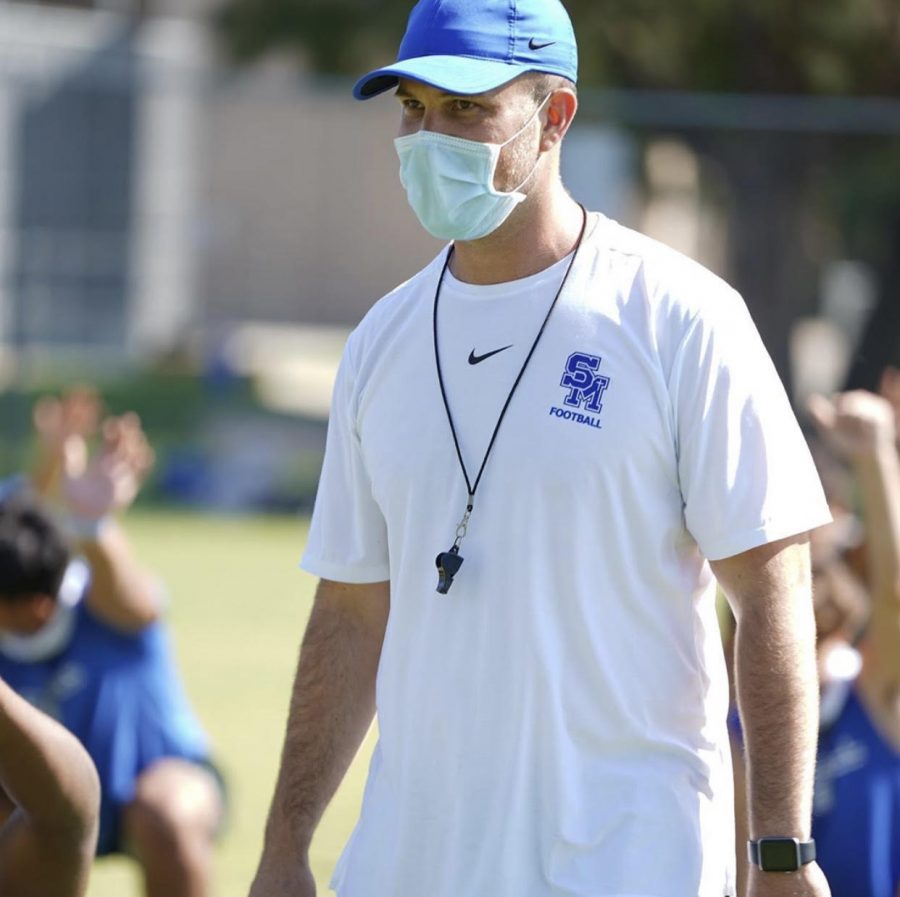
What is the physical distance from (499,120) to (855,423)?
1309 mm

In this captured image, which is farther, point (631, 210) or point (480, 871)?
point (631, 210)

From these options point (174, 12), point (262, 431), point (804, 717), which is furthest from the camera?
point (174, 12)

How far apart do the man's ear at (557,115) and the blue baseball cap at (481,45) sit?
0.12 feet

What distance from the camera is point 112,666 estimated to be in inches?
213

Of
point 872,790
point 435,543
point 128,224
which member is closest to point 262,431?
point 128,224

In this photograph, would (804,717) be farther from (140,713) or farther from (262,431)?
(262,431)

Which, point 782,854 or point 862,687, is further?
point 862,687

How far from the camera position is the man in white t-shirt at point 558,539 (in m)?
2.94

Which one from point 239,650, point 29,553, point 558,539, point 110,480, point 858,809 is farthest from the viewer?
point 239,650

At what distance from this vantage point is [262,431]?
59.6 ft

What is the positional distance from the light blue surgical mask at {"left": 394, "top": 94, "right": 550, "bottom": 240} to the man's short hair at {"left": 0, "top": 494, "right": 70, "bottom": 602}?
87.6 inches

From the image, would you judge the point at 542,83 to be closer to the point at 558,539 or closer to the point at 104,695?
the point at 558,539

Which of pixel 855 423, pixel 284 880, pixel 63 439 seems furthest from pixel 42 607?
pixel 855 423

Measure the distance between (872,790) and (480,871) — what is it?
5.85 ft
